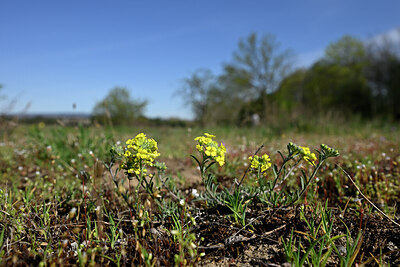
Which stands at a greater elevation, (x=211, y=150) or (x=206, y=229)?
(x=211, y=150)

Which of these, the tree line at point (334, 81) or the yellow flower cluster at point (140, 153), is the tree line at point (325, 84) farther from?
the yellow flower cluster at point (140, 153)

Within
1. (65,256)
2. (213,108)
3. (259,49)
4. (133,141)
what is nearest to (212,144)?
(133,141)

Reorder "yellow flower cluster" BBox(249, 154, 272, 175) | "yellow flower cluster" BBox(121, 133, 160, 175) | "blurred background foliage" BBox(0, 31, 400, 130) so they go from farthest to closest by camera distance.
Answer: "blurred background foliage" BBox(0, 31, 400, 130) < "yellow flower cluster" BBox(249, 154, 272, 175) < "yellow flower cluster" BBox(121, 133, 160, 175)

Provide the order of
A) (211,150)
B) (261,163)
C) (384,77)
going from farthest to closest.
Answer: (384,77), (261,163), (211,150)

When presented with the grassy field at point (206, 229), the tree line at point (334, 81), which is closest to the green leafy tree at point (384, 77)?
the tree line at point (334, 81)

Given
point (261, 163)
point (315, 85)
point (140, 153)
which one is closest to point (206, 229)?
point (261, 163)

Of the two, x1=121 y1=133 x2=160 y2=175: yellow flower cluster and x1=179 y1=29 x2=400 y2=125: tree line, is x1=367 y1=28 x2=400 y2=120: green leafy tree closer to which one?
x1=179 y1=29 x2=400 y2=125: tree line

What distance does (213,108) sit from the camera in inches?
658

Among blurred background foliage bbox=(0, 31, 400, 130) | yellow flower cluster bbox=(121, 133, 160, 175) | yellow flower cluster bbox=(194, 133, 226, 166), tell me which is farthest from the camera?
blurred background foliage bbox=(0, 31, 400, 130)

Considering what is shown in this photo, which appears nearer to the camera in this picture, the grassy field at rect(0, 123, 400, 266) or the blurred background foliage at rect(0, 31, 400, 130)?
the grassy field at rect(0, 123, 400, 266)

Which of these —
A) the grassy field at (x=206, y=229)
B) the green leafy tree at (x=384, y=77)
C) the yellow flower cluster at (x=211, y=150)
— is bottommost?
the grassy field at (x=206, y=229)

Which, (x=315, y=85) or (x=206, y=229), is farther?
(x=315, y=85)

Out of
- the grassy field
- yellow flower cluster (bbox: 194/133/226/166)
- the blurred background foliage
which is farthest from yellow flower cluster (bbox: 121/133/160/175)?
the blurred background foliage

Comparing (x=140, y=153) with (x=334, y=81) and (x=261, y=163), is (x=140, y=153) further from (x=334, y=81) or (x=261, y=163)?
(x=334, y=81)
